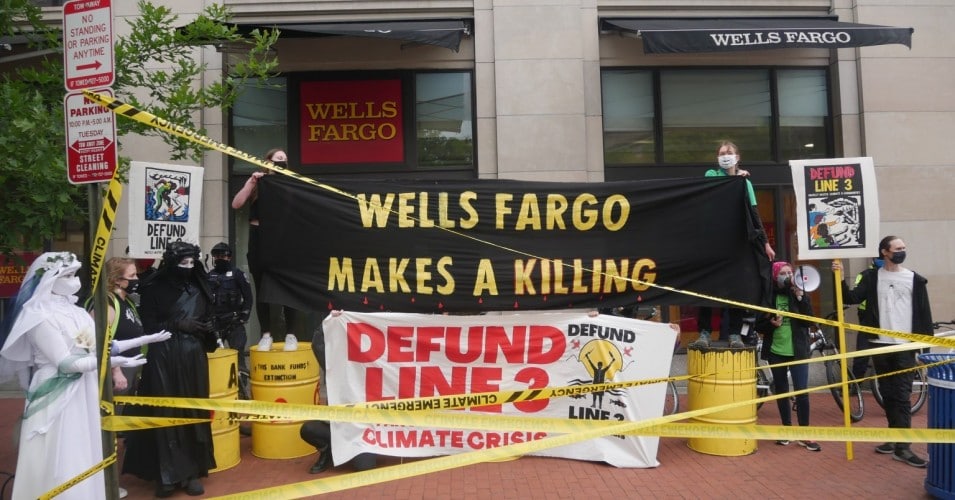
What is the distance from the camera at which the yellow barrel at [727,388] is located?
632cm

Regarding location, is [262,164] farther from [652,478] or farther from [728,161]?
[728,161]

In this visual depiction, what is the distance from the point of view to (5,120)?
16.7 ft

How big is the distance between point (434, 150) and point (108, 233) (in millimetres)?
7252

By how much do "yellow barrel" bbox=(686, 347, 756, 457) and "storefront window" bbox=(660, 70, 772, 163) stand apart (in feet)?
15.9

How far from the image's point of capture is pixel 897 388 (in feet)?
20.4

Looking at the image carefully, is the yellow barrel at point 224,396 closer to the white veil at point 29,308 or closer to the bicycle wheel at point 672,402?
the white veil at point 29,308

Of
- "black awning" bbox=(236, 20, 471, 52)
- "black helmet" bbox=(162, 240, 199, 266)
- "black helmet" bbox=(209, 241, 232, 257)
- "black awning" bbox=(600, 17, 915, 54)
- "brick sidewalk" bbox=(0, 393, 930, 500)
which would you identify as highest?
"black awning" bbox=(236, 20, 471, 52)

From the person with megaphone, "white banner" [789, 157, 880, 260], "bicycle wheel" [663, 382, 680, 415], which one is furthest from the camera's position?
"bicycle wheel" [663, 382, 680, 415]

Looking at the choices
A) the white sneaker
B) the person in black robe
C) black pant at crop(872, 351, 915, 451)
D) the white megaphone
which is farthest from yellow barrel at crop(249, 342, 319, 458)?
black pant at crop(872, 351, 915, 451)

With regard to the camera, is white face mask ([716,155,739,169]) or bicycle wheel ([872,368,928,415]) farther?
bicycle wheel ([872,368,928,415])

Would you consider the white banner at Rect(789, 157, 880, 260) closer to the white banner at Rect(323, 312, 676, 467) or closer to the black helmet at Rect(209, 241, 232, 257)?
the white banner at Rect(323, 312, 676, 467)

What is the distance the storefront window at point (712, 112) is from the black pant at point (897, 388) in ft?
16.1

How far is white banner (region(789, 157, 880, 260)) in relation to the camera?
630 cm

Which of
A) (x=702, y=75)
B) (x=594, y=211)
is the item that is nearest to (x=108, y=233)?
(x=594, y=211)
